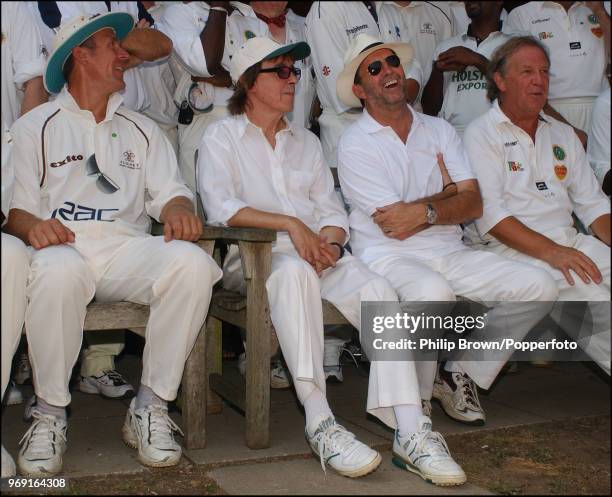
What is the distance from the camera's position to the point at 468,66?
17.3 ft

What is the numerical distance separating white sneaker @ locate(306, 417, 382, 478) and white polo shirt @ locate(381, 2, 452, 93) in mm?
2598

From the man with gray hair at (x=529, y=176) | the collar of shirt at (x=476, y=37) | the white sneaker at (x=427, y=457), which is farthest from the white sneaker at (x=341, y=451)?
the collar of shirt at (x=476, y=37)

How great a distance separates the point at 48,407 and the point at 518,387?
8.22 feet

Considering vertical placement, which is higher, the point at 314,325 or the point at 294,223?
the point at 294,223

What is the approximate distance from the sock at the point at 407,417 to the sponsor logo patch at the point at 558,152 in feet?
5.68

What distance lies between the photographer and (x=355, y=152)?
435 cm

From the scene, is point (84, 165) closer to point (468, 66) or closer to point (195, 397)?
point (195, 397)

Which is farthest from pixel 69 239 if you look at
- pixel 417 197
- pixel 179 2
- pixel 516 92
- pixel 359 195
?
pixel 516 92

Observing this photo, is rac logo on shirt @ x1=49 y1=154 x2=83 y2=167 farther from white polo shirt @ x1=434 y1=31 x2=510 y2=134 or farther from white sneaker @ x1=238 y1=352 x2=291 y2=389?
white polo shirt @ x1=434 y1=31 x2=510 y2=134

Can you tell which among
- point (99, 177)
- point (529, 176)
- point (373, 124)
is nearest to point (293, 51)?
point (373, 124)

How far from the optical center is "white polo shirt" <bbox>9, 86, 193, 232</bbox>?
3.83 meters

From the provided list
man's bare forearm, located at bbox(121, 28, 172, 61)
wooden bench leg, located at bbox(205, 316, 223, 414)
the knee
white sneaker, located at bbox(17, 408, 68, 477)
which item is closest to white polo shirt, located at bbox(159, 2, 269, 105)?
man's bare forearm, located at bbox(121, 28, 172, 61)

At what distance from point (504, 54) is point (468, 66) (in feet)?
2.04

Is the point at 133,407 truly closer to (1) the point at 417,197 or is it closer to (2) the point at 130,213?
(2) the point at 130,213
